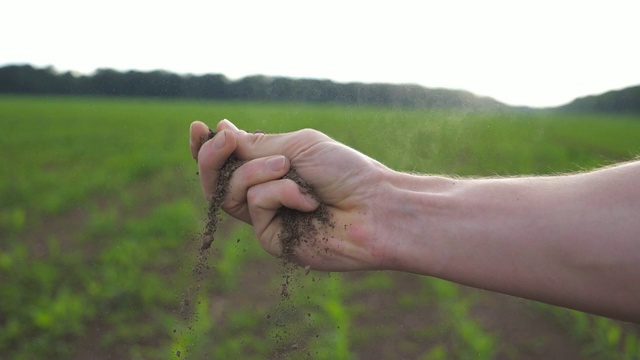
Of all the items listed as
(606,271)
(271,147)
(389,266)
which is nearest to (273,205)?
(271,147)

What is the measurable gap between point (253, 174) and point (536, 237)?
3.55 feet

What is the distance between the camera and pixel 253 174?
2311 millimetres

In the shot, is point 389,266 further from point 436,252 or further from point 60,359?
point 60,359

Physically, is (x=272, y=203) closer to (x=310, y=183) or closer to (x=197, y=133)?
(x=310, y=183)

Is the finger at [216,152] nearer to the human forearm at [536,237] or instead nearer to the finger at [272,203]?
the finger at [272,203]

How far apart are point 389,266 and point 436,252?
212mm

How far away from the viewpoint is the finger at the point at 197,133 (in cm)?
241

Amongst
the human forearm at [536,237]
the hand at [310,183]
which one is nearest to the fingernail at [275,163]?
the hand at [310,183]

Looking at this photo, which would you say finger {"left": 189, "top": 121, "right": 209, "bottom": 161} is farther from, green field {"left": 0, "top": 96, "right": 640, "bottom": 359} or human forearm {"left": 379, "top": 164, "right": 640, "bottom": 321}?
green field {"left": 0, "top": 96, "right": 640, "bottom": 359}

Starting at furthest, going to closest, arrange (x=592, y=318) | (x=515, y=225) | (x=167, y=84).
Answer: (x=592, y=318) < (x=167, y=84) < (x=515, y=225)

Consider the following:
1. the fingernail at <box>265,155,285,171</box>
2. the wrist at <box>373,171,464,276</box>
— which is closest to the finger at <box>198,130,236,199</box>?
the fingernail at <box>265,155,285,171</box>

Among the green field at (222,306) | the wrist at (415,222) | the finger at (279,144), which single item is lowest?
the green field at (222,306)

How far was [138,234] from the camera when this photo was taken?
272 inches

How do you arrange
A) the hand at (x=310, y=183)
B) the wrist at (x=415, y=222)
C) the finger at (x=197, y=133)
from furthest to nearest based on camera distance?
the finger at (x=197, y=133) < the hand at (x=310, y=183) < the wrist at (x=415, y=222)
